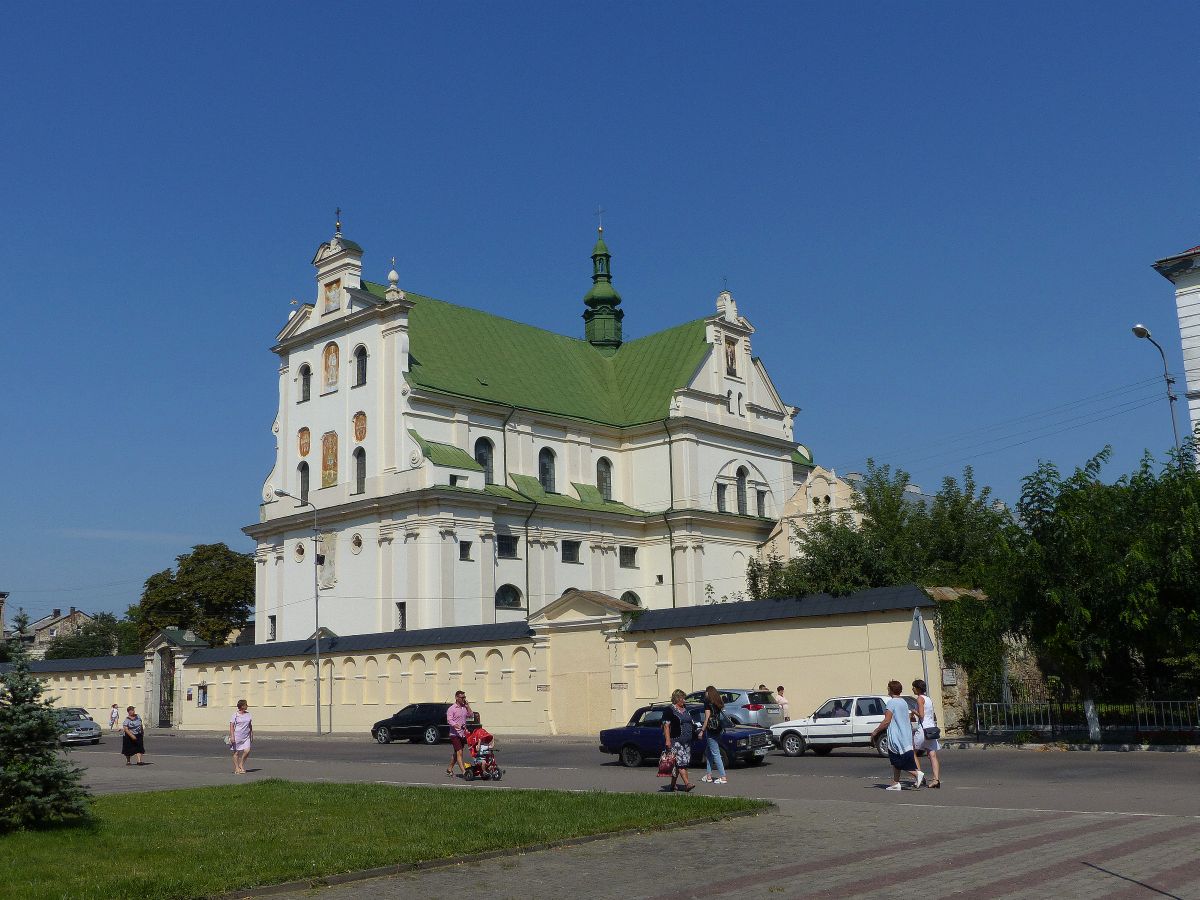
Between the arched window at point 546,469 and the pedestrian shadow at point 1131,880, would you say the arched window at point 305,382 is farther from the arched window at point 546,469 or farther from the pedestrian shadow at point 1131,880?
the pedestrian shadow at point 1131,880

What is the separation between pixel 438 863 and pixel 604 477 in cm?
5282

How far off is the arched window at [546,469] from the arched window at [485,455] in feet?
11.8

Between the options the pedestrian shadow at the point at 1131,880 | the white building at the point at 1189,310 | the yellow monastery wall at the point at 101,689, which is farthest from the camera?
the yellow monastery wall at the point at 101,689

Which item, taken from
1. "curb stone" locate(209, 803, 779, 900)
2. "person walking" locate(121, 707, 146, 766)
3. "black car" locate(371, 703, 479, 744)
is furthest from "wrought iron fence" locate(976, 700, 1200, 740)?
"person walking" locate(121, 707, 146, 766)

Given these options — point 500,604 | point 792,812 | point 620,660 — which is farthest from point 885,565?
point 792,812

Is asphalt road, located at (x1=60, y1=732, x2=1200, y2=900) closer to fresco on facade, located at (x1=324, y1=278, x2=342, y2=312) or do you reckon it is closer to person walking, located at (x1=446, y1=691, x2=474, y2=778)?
person walking, located at (x1=446, y1=691, x2=474, y2=778)

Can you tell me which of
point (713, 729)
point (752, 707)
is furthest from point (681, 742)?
point (752, 707)

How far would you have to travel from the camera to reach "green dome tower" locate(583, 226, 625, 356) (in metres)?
73.4

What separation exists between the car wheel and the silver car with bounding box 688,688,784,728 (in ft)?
4.74

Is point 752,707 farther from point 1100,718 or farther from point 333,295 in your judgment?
point 333,295

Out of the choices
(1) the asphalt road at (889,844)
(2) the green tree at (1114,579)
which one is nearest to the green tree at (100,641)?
(2) the green tree at (1114,579)

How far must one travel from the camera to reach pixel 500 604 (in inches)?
2119

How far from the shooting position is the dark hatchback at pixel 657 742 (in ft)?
74.3

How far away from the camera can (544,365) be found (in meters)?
64.7
